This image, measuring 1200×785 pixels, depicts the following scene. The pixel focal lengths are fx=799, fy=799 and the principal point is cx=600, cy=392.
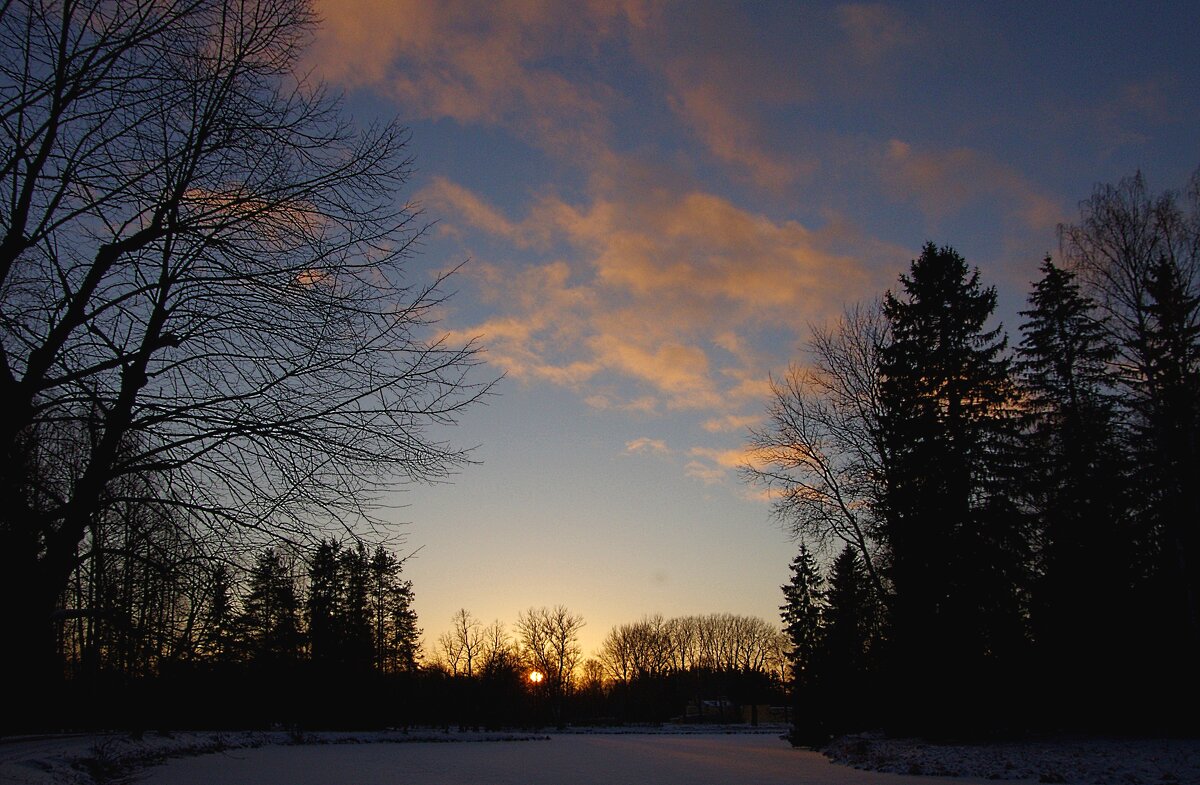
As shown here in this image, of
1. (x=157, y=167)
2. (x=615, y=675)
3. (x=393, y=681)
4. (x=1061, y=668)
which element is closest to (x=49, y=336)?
(x=157, y=167)

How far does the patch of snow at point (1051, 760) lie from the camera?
14953 millimetres

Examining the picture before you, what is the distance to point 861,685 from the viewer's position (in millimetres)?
29984

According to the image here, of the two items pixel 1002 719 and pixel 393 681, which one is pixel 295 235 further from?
pixel 393 681

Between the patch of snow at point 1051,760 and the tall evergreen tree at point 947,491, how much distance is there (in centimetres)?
232

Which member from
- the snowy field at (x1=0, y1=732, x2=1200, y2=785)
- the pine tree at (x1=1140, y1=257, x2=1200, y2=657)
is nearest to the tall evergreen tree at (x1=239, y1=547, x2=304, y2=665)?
the snowy field at (x1=0, y1=732, x2=1200, y2=785)

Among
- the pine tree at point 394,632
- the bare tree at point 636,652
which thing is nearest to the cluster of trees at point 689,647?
the bare tree at point 636,652

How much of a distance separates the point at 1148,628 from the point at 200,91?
27.0 metres

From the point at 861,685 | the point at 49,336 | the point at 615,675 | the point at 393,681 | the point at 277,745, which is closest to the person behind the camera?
the point at 49,336

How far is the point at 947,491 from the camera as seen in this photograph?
2377cm

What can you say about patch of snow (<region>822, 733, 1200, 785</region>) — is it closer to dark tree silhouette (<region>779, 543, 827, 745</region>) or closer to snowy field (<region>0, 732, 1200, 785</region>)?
snowy field (<region>0, 732, 1200, 785</region>)

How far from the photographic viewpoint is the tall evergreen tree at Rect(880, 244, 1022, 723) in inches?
891

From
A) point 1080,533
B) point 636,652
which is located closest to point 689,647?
point 636,652

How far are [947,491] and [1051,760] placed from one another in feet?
27.9

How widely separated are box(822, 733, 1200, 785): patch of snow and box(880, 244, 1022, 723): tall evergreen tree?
232 cm
